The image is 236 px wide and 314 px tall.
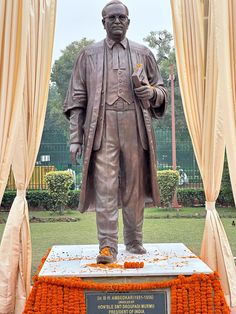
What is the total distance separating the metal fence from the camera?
15.9ft

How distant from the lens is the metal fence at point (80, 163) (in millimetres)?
4840

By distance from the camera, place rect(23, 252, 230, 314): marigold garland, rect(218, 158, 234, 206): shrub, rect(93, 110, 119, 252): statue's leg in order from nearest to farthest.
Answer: rect(23, 252, 230, 314): marigold garland < rect(93, 110, 119, 252): statue's leg < rect(218, 158, 234, 206): shrub

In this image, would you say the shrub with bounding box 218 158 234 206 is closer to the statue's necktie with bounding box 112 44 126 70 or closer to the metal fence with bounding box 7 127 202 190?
the metal fence with bounding box 7 127 202 190

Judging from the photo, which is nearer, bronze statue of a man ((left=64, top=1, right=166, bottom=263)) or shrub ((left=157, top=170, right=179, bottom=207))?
bronze statue of a man ((left=64, top=1, right=166, bottom=263))

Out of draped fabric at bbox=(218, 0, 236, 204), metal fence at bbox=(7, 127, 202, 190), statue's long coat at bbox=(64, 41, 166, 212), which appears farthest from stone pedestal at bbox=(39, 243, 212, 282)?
metal fence at bbox=(7, 127, 202, 190)

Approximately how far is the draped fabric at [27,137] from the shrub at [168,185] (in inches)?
61.7

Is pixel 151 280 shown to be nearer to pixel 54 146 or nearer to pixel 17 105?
pixel 17 105

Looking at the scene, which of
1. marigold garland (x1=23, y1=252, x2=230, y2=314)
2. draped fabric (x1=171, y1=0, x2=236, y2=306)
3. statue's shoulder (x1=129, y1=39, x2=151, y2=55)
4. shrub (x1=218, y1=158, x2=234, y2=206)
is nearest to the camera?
marigold garland (x1=23, y1=252, x2=230, y2=314)

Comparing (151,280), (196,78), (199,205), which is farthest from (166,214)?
(151,280)

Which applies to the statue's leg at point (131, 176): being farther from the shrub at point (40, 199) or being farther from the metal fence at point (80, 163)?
the shrub at point (40, 199)

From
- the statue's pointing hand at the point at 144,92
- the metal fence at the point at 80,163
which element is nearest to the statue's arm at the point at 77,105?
the statue's pointing hand at the point at 144,92

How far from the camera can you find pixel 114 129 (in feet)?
11.2

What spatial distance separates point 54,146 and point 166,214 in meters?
1.25

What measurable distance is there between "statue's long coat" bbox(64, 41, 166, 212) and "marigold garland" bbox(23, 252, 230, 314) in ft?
2.23
